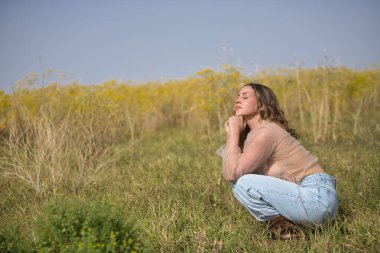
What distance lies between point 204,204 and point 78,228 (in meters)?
1.71

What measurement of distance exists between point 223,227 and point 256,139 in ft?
2.30

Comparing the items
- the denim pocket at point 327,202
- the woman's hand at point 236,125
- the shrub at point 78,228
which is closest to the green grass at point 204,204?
the denim pocket at point 327,202

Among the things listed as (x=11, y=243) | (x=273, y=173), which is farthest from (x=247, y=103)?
(x=11, y=243)

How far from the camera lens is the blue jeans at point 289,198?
3.05m

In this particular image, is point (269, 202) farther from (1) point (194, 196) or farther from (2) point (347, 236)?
(1) point (194, 196)

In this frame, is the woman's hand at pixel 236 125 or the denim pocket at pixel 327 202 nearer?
the denim pocket at pixel 327 202

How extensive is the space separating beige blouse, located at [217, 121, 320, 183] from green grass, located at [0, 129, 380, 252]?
17.6 inches

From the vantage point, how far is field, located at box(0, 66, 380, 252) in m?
3.06

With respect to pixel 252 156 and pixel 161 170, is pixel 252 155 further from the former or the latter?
pixel 161 170

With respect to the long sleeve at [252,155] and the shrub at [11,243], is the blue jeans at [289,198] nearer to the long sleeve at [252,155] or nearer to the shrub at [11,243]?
the long sleeve at [252,155]

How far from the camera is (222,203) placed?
4039mm

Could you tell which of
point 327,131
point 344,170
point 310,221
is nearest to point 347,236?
point 310,221

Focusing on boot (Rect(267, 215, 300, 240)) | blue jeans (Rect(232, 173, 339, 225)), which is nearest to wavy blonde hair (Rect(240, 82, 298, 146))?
blue jeans (Rect(232, 173, 339, 225))

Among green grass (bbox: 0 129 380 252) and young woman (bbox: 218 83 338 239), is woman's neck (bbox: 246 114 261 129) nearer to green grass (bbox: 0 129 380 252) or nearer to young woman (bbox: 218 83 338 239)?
young woman (bbox: 218 83 338 239)
